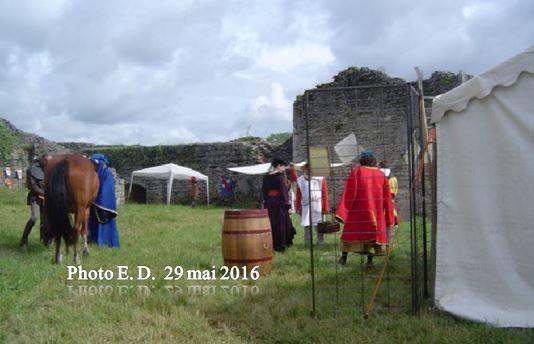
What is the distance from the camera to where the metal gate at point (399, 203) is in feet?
17.2

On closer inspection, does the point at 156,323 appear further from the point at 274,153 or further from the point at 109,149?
the point at 109,149

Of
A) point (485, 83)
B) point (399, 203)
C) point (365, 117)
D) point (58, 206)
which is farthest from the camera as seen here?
point (365, 117)

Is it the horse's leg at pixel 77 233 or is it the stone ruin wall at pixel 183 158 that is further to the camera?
the stone ruin wall at pixel 183 158

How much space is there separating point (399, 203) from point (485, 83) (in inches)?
454

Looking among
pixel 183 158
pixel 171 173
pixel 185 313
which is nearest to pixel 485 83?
pixel 185 313

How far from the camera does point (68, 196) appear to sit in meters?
7.88

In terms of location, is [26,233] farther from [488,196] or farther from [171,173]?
[171,173]

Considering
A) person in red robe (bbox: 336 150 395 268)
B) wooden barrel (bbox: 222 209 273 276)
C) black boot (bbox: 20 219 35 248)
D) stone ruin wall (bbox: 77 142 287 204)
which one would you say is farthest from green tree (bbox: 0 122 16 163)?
person in red robe (bbox: 336 150 395 268)

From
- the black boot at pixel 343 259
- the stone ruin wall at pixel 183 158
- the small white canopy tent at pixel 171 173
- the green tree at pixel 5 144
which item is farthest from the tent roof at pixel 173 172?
the black boot at pixel 343 259

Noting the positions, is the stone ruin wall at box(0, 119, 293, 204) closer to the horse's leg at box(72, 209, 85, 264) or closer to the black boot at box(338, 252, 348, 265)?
the horse's leg at box(72, 209, 85, 264)

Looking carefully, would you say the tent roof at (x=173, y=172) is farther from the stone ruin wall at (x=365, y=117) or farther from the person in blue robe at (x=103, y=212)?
the person in blue robe at (x=103, y=212)

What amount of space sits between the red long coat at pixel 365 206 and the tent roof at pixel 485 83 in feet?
5.08

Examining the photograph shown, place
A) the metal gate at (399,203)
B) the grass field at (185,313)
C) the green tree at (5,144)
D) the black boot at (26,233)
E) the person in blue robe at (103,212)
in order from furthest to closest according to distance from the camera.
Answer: the green tree at (5,144)
the person in blue robe at (103,212)
the black boot at (26,233)
the metal gate at (399,203)
the grass field at (185,313)

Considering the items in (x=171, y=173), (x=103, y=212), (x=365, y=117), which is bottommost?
(x=103, y=212)
